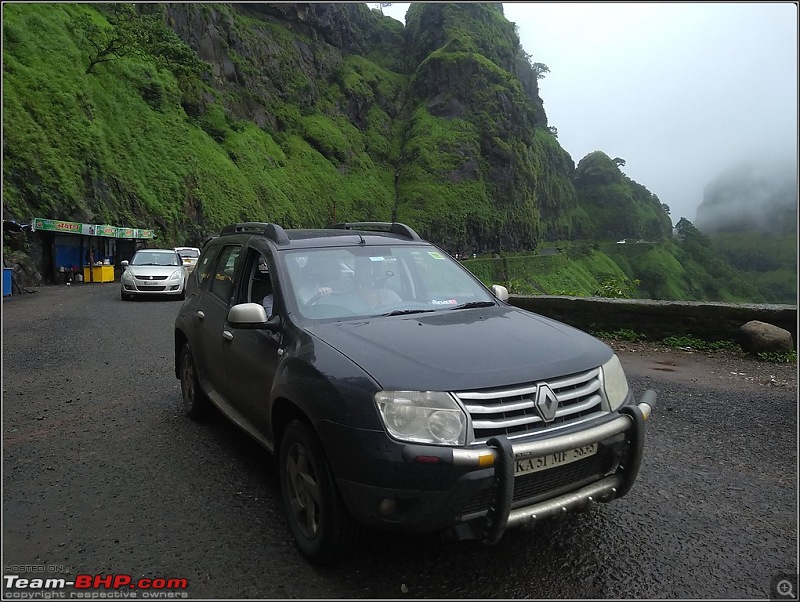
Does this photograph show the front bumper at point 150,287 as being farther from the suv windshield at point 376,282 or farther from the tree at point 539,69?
the tree at point 539,69

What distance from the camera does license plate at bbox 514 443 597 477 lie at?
101 inches

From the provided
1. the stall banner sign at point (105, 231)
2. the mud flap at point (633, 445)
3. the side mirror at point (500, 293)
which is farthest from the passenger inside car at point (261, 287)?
the stall banner sign at point (105, 231)

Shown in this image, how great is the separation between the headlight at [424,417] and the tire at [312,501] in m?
0.46

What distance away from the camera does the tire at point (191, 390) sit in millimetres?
5168

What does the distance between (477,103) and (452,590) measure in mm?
94254

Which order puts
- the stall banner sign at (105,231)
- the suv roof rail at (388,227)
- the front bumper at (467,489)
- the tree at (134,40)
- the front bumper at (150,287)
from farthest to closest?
the tree at (134,40), the stall banner sign at (105,231), the front bumper at (150,287), the suv roof rail at (388,227), the front bumper at (467,489)

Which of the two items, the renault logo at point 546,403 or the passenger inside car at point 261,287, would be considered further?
the passenger inside car at point 261,287

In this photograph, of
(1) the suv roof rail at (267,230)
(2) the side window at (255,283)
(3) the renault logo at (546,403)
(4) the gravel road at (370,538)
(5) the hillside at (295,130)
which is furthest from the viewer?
(5) the hillside at (295,130)

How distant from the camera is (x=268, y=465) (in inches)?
170

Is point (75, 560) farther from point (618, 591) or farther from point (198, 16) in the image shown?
point (198, 16)

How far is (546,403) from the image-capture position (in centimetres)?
272

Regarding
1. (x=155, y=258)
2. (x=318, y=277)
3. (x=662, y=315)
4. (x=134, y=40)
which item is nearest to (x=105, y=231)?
(x=155, y=258)

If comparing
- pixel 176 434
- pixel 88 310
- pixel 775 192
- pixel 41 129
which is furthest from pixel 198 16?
pixel 775 192

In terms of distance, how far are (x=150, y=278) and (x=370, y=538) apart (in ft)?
52.2
